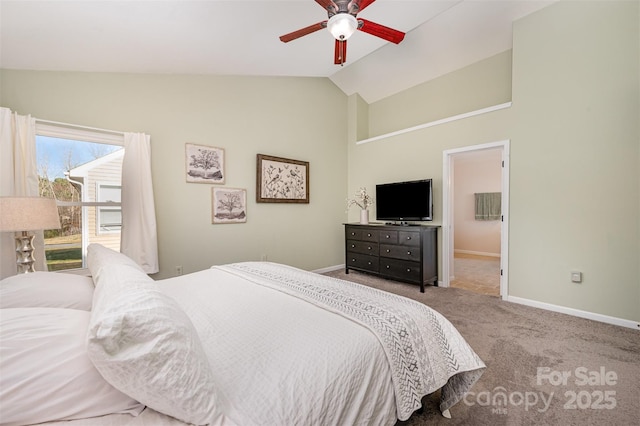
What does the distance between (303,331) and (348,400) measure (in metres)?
0.30

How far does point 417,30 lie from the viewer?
3.71 meters

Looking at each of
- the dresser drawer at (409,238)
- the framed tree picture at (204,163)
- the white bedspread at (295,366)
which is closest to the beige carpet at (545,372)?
the white bedspread at (295,366)

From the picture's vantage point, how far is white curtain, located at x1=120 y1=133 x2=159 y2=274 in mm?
2957

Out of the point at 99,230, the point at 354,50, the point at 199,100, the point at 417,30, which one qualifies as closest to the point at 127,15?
the point at 199,100

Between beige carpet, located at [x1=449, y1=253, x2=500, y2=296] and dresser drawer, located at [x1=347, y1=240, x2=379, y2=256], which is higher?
dresser drawer, located at [x1=347, y1=240, x2=379, y2=256]

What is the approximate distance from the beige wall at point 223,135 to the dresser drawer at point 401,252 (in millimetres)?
1189

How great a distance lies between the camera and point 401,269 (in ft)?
12.8

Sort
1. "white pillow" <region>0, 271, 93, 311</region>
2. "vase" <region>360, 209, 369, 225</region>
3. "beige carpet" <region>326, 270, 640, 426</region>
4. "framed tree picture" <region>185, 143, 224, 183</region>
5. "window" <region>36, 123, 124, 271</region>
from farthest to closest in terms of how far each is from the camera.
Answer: "vase" <region>360, 209, 369, 225</region> < "framed tree picture" <region>185, 143, 224, 183</region> < "window" <region>36, 123, 124, 271</region> < "beige carpet" <region>326, 270, 640, 426</region> < "white pillow" <region>0, 271, 93, 311</region>

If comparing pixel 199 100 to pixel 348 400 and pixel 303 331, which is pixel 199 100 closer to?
pixel 303 331

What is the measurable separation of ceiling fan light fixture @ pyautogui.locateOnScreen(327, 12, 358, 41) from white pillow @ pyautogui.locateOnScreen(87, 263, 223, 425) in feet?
6.49

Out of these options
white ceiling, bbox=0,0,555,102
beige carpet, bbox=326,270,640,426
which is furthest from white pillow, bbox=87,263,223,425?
white ceiling, bbox=0,0,555,102

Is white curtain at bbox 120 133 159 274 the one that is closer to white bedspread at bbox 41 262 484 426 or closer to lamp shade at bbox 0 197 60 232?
lamp shade at bbox 0 197 60 232

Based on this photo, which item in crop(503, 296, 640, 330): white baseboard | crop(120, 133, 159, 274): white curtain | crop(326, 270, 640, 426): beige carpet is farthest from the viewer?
crop(120, 133, 159, 274): white curtain

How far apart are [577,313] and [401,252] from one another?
191 centimetres
